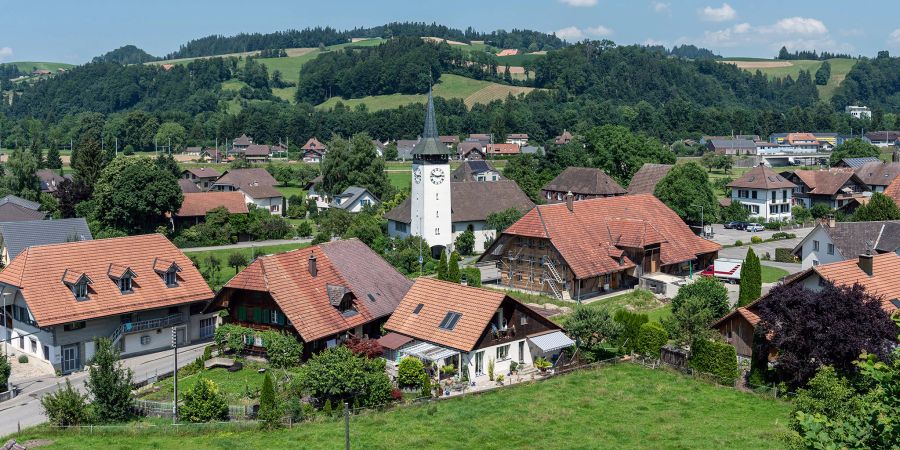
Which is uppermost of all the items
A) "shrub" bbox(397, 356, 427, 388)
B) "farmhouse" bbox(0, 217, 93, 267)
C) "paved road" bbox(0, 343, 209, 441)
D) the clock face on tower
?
the clock face on tower

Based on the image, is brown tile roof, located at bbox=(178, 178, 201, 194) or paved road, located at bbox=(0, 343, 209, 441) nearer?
Answer: paved road, located at bbox=(0, 343, 209, 441)

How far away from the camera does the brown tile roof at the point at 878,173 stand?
92875 millimetres

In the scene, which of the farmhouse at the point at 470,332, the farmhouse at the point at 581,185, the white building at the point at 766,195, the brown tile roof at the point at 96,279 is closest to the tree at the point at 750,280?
the farmhouse at the point at 470,332

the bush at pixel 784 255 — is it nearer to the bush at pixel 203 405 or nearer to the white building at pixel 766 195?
the white building at pixel 766 195

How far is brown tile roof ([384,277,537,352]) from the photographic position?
121ft

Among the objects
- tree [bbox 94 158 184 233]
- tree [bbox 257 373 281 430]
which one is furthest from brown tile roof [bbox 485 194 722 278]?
tree [bbox 94 158 184 233]

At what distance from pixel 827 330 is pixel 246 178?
8160cm

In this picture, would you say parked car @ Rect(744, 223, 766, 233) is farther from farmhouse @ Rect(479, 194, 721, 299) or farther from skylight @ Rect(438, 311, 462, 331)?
skylight @ Rect(438, 311, 462, 331)

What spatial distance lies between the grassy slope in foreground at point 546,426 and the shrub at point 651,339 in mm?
3826

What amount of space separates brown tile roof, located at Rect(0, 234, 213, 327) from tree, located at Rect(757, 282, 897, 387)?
28355 millimetres

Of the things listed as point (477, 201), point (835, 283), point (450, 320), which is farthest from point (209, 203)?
point (835, 283)

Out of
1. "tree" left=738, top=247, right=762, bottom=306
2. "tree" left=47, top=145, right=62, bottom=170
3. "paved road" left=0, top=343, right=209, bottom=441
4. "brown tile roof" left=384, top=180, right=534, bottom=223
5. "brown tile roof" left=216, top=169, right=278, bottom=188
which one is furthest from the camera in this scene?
Answer: "tree" left=47, top=145, right=62, bottom=170

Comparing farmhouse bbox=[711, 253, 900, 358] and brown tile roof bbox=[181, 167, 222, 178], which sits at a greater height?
brown tile roof bbox=[181, 167, 222, 178]

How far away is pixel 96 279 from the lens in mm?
42312
